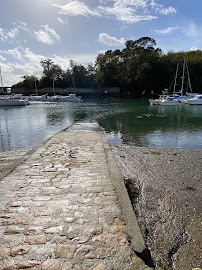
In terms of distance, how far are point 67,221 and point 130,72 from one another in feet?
223

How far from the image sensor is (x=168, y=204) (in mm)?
4203

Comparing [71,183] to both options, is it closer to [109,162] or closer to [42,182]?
[42,182]

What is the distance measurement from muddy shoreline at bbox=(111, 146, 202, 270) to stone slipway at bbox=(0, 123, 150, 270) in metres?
0.52

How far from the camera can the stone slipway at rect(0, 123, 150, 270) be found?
2268 mm

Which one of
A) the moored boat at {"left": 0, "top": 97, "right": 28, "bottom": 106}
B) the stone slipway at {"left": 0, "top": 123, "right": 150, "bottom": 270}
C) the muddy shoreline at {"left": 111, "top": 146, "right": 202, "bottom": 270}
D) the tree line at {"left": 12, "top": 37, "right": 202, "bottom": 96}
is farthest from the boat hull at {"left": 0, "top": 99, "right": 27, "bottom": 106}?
the stone slipway at {"left": 0, "top": 123, "right": 150, "bottom": 270}

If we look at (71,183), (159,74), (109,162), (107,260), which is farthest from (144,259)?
(159,74)

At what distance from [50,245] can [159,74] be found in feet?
217

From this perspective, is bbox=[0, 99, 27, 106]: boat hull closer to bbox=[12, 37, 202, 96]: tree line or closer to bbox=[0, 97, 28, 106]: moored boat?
bbox=[0, 97, 28, 106]: moored boat

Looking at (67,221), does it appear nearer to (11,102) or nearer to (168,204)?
(168,204)

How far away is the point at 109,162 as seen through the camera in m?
5.75

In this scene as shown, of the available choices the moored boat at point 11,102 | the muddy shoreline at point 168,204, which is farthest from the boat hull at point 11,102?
the muddy shoreline at point 168,204

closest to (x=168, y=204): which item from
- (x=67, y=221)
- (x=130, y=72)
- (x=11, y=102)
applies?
(x=67, y=221)

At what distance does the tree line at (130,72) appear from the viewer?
6138 cm

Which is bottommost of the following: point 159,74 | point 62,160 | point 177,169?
point 177,169
